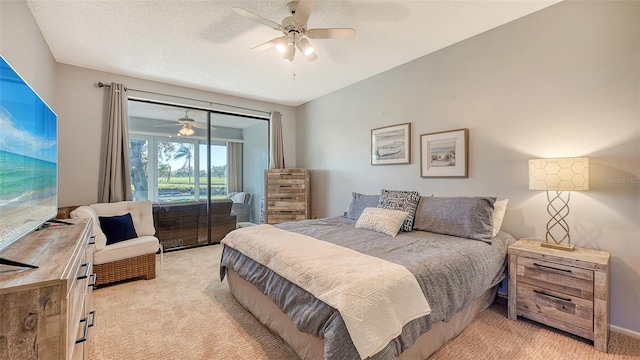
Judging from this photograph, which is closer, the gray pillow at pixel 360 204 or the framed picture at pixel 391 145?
the gray pillow at pixel 360 204

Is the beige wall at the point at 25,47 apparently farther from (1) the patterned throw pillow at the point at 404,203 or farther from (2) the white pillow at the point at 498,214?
(2) the white pillow at the point at 498,214

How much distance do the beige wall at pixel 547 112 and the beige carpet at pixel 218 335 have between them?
63 cm

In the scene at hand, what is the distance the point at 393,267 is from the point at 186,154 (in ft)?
13.8

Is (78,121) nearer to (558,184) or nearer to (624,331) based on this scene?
(558,184)

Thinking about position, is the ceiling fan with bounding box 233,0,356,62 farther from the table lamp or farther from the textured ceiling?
the table lamp

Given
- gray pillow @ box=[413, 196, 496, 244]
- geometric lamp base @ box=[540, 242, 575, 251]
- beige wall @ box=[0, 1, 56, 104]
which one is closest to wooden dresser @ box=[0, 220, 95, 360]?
beige wall @ box=[0, 1, 56, 104]

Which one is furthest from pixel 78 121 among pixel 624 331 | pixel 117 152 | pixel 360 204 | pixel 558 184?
pixel 624 331

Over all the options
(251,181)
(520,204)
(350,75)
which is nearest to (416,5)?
(350,75)

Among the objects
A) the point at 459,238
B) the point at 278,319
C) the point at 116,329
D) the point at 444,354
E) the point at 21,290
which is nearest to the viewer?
the point at 21,290

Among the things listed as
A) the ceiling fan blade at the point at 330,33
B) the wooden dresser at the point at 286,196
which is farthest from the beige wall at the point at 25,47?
the wooden dresser at the point at 286,196

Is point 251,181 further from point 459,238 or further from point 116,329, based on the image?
point 459,238

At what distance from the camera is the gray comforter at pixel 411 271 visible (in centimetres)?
142

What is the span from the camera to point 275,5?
227 centimetres

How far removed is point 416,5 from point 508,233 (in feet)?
7.48
